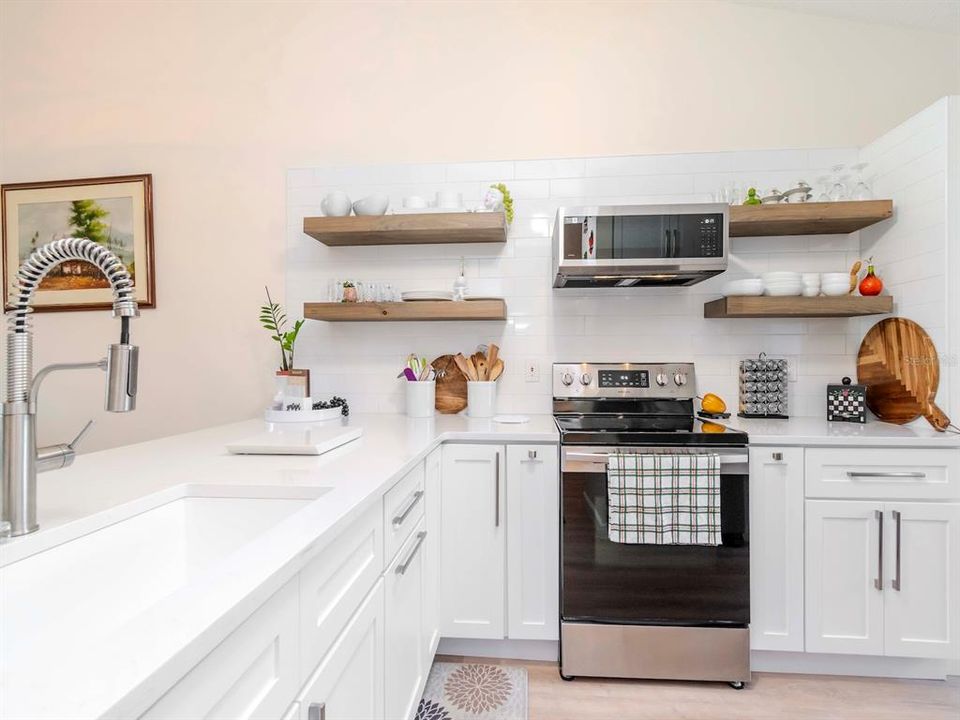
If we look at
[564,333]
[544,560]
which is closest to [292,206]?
[564,333]

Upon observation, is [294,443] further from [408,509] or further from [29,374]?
[29,374]

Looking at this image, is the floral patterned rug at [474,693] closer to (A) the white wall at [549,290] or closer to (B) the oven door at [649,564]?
(B) the oven door at [649,564]

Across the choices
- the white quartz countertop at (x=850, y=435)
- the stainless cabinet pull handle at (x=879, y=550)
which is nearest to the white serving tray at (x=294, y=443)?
the white quartz countertop at (x=850, y=435)

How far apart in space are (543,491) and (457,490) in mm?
333

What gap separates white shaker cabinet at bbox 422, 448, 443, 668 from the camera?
5.69 ft

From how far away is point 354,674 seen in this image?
1.02 metres

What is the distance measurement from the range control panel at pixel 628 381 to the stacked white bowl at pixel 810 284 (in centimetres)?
58

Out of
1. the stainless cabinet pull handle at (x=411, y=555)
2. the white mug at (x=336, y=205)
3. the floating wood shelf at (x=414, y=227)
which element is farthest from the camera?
the white mug at (x=336, y=205)

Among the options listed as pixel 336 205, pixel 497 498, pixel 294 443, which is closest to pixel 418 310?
pixel 336 205

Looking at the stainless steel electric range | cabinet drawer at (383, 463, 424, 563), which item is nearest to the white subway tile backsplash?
the stainless steel electric range

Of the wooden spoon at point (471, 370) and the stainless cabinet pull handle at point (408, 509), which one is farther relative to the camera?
the wooden spoon at point (471, 370)

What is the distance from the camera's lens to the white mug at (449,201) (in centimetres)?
243

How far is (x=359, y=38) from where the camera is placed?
2.71 meters

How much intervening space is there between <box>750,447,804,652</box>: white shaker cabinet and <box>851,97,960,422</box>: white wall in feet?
2.31
